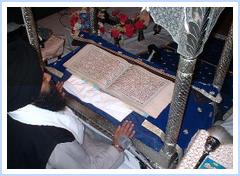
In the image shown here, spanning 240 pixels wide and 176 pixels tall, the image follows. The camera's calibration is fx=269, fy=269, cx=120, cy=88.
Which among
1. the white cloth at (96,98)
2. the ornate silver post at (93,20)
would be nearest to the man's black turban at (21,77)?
the white cloth at (96,98)

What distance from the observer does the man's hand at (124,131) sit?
164 cm

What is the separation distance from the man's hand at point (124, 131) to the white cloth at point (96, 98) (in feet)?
0.15

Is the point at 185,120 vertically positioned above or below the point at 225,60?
below

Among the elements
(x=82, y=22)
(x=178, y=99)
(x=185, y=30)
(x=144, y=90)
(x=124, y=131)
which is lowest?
(x=124, y=131)

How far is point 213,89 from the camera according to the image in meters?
1.92

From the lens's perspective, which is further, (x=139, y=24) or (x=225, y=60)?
(x=139, y=24)

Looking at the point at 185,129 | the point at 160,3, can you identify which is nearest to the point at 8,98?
the point at 160,3

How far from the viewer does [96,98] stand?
5.85 feet

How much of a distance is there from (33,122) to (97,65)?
2.37 feet

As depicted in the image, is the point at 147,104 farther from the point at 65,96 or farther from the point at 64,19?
the point at 64,19

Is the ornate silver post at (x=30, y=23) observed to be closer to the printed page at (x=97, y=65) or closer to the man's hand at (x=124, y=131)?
the printed page at (x=97, y=65)

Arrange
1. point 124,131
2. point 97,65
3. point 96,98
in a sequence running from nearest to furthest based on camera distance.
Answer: point 124,131 < point 96,98 < point 97,65

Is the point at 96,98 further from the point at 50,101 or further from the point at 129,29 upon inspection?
the point at 129,29

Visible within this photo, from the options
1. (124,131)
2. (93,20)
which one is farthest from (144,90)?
(93,20)
